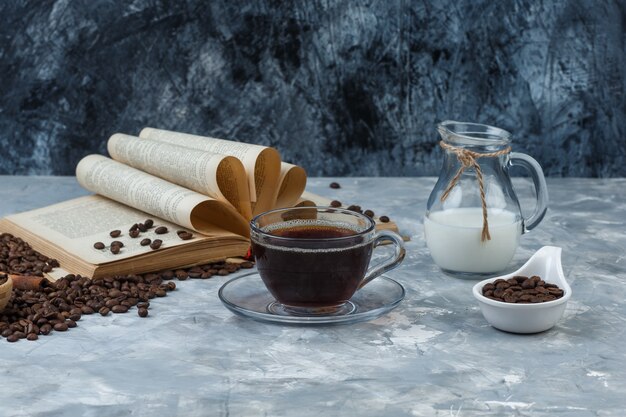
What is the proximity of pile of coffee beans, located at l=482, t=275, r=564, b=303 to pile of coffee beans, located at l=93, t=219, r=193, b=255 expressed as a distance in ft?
1.92

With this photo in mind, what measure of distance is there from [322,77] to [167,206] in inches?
35.4

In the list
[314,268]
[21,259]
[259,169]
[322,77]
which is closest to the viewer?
[314,268]

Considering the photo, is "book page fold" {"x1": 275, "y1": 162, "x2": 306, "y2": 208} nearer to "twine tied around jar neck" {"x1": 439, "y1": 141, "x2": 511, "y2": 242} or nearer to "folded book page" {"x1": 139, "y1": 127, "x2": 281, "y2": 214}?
"folded book page" {"x1": 139, "y1": 127, "x2": 281, "y2": 214}

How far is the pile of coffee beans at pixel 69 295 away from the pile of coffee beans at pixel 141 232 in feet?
0.18

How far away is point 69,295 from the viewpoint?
163 cm

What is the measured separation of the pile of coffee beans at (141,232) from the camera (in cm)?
179

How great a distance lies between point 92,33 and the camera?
2.65m

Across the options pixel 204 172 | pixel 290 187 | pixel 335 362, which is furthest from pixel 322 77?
pixel 335 362

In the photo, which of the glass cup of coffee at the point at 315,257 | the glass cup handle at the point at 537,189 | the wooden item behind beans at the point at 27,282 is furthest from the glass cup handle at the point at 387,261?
the wooden item behind beans at the point at 27,282

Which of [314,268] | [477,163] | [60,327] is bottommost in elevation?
[60,327]

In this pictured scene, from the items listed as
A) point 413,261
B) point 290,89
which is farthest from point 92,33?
point 413,261

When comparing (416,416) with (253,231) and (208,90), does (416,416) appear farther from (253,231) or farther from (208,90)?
(208,90)

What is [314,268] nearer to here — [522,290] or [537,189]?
[522,290]

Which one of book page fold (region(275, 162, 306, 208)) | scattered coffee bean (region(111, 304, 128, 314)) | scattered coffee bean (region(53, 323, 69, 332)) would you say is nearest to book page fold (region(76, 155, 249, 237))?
book page fold (region(275, 162, 306, 208))
